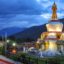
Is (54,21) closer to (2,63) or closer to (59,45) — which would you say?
(59,45)

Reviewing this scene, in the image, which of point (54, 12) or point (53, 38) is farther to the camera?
point (54, 12)

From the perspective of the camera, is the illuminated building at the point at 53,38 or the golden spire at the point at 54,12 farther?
the golden spire at the point at 54,12

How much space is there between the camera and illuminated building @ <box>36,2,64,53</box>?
139 ft

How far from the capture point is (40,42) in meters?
45.6

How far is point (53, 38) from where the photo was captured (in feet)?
142

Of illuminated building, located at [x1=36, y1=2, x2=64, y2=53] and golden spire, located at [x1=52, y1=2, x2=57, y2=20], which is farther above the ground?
golden spire, located at [x1=52, y1=2, x2=57, y2=20]

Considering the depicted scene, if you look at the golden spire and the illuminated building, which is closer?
the illuminated building

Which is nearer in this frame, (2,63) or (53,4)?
(2,63)

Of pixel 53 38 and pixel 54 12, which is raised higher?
pixel 54 12

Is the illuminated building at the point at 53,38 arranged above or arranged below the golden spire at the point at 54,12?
below

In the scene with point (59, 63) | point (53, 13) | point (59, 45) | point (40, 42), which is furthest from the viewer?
point (53, 13)

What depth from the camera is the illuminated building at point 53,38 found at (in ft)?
139

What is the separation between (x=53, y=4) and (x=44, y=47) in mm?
7530

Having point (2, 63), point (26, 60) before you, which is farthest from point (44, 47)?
point (2, 63)
